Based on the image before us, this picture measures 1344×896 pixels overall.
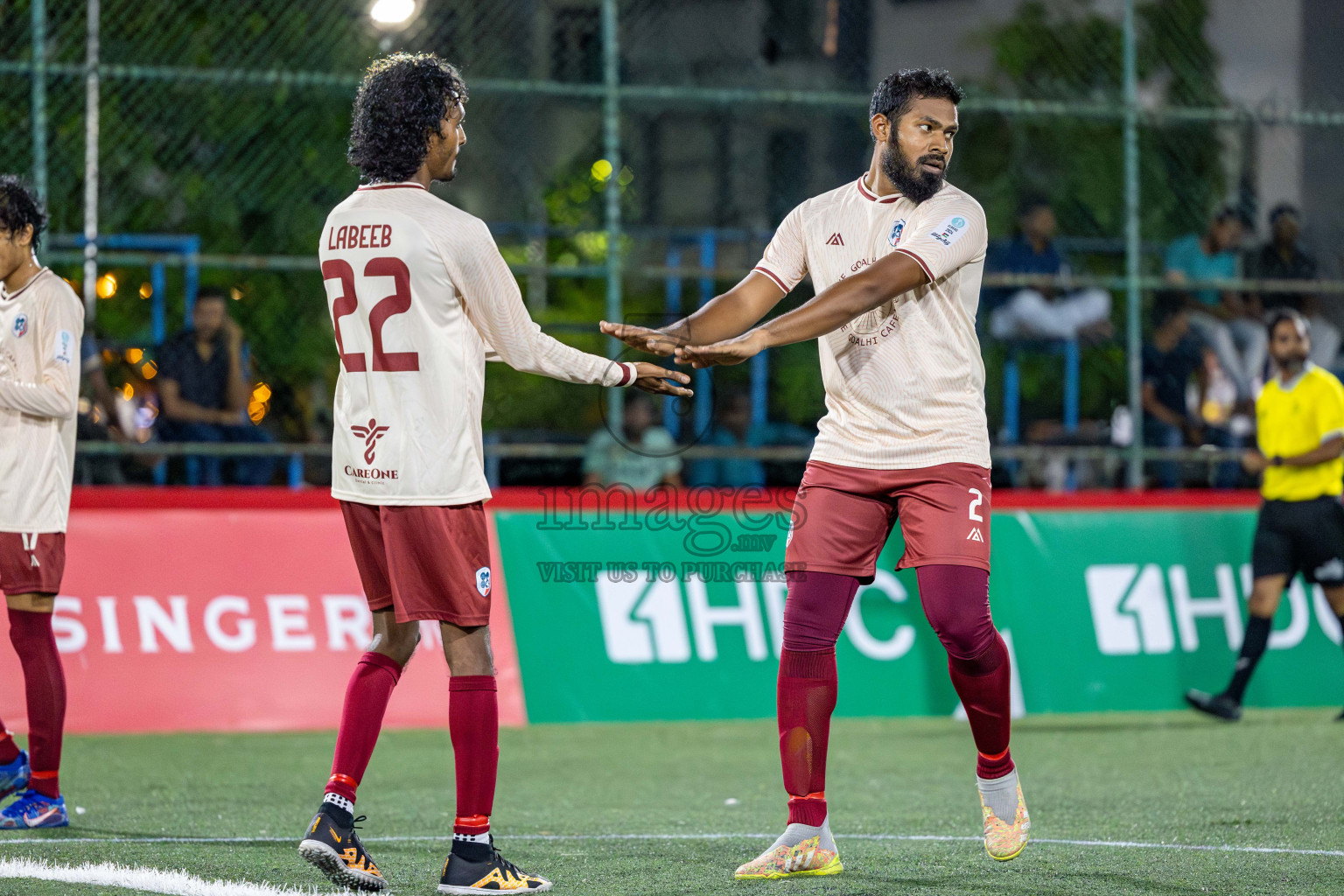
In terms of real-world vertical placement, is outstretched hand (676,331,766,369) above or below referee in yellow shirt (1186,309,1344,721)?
above

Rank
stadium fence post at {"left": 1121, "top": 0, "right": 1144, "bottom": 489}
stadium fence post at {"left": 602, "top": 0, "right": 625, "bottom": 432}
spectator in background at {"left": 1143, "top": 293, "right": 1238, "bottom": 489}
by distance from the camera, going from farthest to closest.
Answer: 1. spectator in background at {"left": 1143, "top": 293, "right": 1238, "bottom": 489}
2. stadium fence post at {"left": 1121, "top": 0, "right": 1144, "bottom": 489}
3. stadium fence post at {"left": 602, "top": 0, "right": 625, "bottom": 432}

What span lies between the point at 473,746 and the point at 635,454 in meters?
5.90

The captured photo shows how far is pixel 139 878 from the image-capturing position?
4652mm

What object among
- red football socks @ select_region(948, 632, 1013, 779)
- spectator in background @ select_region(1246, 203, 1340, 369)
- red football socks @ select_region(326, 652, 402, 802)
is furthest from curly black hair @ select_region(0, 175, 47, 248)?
spectator in background @ select_region(1246, 203, 1340, 369)

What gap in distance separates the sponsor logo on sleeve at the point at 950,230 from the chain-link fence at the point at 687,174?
512 cm

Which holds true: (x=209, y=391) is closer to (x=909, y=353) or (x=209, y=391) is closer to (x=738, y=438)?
(x=738, y=438)

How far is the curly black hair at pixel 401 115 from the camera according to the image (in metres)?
4.57

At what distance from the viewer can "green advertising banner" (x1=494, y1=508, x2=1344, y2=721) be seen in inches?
375

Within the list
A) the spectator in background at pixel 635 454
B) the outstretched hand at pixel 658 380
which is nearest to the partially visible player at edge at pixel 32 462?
the outstretched hand at pixel 658 380

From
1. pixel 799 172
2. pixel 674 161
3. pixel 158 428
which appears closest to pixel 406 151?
pixel 158 428

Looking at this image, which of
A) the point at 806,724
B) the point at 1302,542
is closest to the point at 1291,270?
the point at 1302,542

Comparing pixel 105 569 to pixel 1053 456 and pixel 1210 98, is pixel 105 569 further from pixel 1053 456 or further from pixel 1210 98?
pixel 1210 98

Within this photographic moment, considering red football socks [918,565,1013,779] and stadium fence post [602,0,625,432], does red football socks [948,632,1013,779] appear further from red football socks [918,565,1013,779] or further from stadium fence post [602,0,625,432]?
stadium fence post [602,0,625,432]

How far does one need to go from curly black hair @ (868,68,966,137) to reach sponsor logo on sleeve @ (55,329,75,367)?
3.04 meters
